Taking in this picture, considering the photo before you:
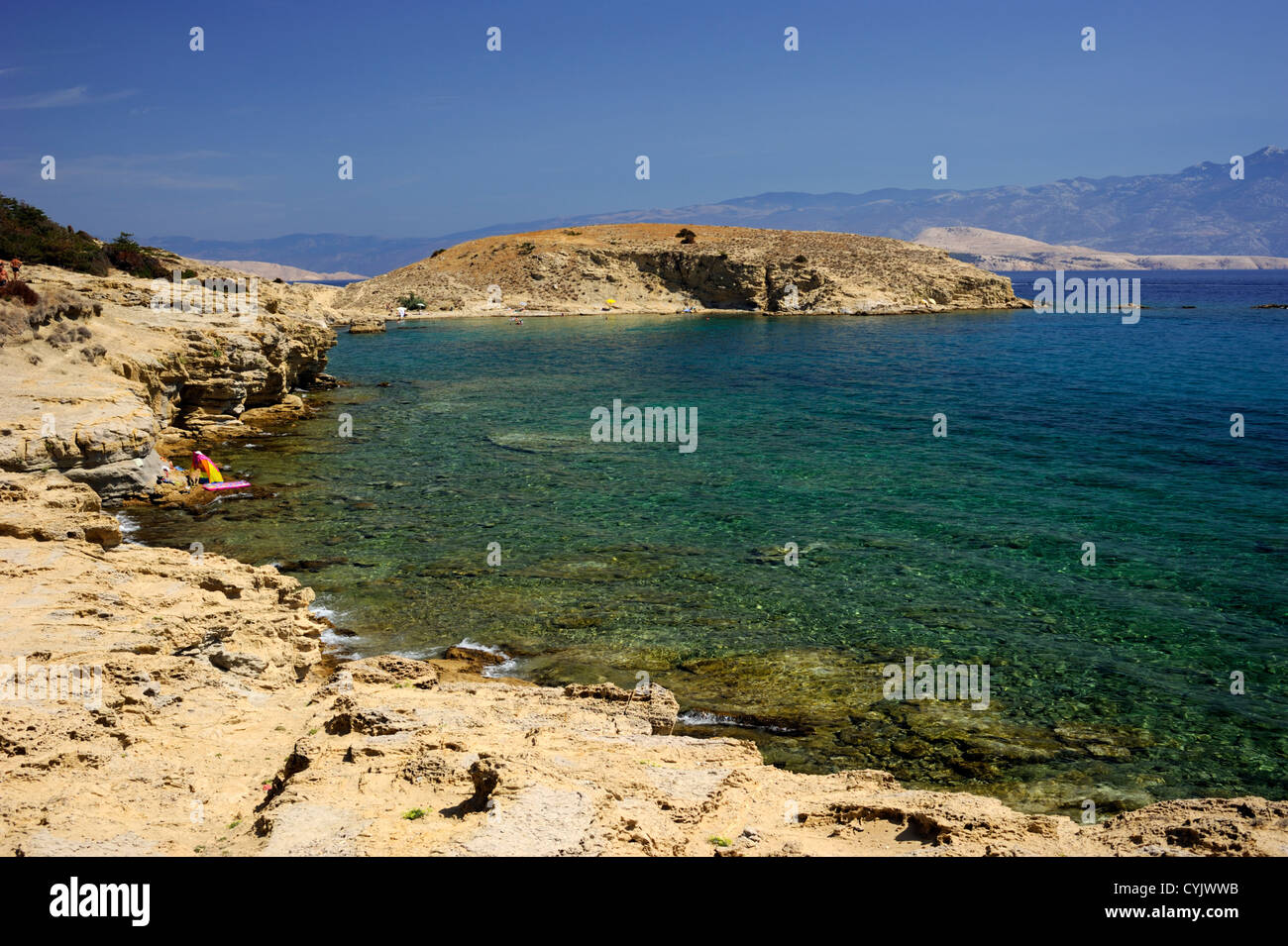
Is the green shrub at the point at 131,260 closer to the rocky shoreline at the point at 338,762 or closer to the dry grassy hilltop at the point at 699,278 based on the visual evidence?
the rocky shoreline at the point at 338,762

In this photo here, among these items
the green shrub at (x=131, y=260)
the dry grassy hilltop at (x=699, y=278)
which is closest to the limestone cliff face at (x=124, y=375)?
the green shrub at (x=131, y=260)

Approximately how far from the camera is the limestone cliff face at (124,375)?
17297 mm

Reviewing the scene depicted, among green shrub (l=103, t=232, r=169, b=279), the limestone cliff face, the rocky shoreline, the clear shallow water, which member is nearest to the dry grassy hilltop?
green shrub (l=103, t=232, r=169, b=279)

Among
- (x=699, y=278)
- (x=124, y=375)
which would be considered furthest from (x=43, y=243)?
(x=699, y=278)

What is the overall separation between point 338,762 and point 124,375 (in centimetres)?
1956

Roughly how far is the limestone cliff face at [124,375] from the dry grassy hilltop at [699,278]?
59.3 m

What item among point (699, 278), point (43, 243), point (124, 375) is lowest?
point (124, 375)

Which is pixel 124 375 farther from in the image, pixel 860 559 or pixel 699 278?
pixel 699 278

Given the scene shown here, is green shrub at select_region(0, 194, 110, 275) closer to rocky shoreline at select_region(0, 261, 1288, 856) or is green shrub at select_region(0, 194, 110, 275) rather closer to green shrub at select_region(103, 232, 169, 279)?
green shrub at select_region(103, 232, 169, 279)

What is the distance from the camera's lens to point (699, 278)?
310ft

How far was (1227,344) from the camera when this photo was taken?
56.1m

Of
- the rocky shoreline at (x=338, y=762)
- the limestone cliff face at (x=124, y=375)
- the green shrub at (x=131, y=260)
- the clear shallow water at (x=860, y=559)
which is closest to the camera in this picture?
the rocky shoreline at (x=338, y=762)

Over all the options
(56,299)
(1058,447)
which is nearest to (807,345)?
(1058,447)

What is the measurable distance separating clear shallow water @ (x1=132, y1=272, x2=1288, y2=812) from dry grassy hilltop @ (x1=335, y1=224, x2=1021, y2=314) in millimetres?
54863
